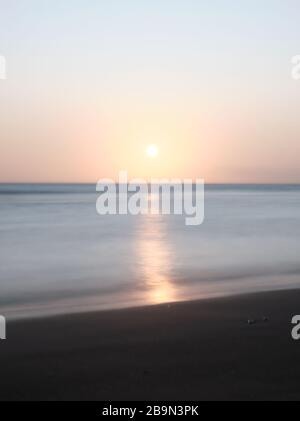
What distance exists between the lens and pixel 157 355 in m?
6.29

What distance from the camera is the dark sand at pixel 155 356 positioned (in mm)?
5328

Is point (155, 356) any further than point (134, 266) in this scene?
No

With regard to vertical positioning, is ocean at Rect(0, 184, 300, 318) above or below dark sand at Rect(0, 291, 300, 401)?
above

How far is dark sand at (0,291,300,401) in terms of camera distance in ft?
17.5

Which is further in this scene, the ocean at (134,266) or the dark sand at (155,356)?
the ocean at (134,266)

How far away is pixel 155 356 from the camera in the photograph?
20.6 feet

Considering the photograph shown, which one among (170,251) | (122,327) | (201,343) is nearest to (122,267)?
(170,251)

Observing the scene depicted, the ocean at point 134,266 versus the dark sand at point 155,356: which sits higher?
the ocean at point 134,266

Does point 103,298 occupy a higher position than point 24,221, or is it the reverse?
point 24,221

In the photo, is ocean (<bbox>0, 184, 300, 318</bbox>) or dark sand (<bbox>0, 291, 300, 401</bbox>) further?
ocean (<bbox>0, 184, 300, 318</bbox>)

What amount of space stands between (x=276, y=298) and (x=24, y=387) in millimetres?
5098

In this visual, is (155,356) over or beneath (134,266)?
beneath
